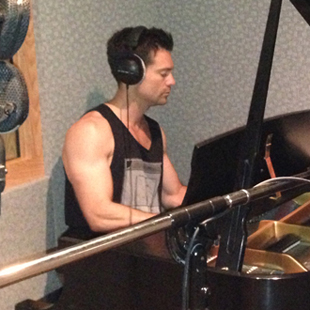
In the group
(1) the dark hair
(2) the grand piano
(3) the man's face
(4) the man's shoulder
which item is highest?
(1) the dark hair

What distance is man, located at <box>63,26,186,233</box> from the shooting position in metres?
1.79

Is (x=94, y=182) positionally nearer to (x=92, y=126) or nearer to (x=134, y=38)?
(x=92, y=126)

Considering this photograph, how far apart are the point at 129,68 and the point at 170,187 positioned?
1.91ft

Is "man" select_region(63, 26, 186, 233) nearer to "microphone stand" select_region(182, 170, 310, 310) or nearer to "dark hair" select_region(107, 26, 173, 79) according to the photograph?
"dark hair" select_region(107, 26, 173, 79)

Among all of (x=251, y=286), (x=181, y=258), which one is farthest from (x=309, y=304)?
(x=181, y=258)

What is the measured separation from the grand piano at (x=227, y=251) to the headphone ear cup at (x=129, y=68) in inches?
19.9

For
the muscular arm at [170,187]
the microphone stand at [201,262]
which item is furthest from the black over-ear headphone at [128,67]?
the microphone stand at [201,262]

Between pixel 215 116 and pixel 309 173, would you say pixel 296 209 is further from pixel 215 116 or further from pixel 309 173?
pixel 215 116

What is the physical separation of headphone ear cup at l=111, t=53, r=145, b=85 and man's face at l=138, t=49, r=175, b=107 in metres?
0.21

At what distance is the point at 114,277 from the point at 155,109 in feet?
4.80

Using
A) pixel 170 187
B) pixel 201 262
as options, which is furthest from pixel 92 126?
pixel 201 262

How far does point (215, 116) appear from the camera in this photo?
8.56 ft

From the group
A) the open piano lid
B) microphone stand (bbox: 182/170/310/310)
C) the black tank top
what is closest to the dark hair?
the black tank top

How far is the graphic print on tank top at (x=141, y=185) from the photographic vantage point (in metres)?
1.95
